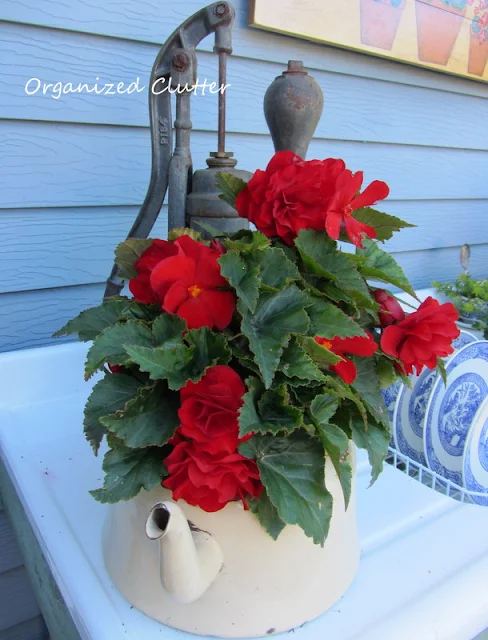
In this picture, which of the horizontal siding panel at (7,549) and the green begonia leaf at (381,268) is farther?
the horizontal siding panel at (7,549)

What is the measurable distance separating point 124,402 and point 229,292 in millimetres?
121

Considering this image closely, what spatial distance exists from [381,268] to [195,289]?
0.20 m

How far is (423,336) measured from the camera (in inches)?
17.1

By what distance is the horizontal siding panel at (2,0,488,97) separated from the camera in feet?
2.60

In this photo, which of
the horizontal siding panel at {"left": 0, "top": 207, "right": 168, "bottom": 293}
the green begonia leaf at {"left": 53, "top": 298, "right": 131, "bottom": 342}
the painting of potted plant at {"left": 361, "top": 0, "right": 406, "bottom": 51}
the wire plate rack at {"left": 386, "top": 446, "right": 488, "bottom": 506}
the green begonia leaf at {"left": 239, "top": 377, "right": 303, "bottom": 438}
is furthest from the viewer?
the painting of potted plant at {"left": 361, "top": 0, "right": 406, "bottom": 51}

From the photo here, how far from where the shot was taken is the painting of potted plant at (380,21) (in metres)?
1.11

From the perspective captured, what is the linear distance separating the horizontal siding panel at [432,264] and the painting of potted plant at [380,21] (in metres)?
0.53

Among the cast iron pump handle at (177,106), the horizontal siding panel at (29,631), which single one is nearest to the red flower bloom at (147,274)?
the cast iron pump handle at (177,106)

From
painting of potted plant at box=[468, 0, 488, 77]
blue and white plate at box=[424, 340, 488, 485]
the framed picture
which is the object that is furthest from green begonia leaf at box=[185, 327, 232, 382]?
painting of potted plant at box=[468, 0, 488, 77]

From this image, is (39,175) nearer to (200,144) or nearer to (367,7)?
(200,144)

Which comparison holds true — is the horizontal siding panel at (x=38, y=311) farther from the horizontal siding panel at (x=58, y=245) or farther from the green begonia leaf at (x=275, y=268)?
the green begonia leaf at (x=275, y=268)

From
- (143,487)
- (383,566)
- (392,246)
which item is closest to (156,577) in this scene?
(143,487)

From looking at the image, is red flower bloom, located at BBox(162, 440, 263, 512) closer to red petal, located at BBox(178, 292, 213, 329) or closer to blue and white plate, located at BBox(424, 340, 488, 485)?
red petal, located at BBox(178, 292, 213, 329)

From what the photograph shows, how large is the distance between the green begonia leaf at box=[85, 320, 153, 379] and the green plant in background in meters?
1.19
